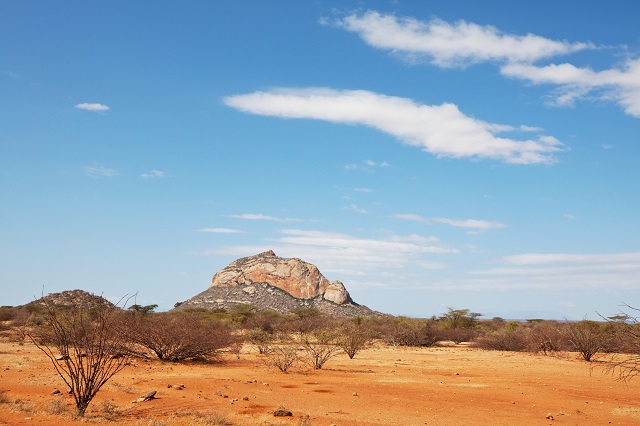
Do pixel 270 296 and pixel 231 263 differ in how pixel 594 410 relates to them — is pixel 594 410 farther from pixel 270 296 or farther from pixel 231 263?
pixel 231 263

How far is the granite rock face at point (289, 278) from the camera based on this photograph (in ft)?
364

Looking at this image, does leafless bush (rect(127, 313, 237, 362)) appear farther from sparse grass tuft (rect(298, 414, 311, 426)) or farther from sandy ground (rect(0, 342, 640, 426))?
sparse grass tuft (rect(298, 414, 311, 426))

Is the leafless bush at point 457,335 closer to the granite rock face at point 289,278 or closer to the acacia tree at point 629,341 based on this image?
the acacia tree at point 629,341

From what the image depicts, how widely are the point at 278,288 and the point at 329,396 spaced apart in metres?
94.7

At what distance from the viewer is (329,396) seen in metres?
16.3

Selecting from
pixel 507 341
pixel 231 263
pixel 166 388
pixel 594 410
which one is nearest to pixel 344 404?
pixel 166 388

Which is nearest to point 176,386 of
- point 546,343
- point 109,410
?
point 109,410

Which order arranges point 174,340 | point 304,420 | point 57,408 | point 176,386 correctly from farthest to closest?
1. point 174,340
2. point 176,386
3. point 57,408
4. point 304,420

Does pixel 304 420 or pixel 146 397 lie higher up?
pixel 146 397

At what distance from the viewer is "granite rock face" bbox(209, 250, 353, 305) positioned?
11088 centimetres

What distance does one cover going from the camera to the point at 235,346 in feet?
99.0

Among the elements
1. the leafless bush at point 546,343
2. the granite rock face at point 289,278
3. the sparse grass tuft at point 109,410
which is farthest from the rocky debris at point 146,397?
the granite rock face at point 289,278

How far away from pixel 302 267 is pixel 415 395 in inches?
3867

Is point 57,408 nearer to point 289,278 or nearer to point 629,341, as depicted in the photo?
point 629,341
